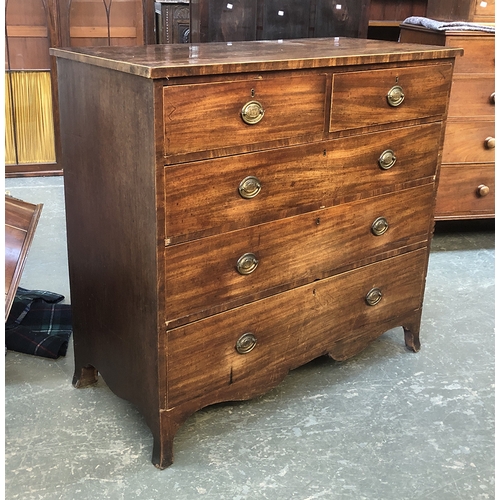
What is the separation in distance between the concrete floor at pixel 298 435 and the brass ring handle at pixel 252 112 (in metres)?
0.97

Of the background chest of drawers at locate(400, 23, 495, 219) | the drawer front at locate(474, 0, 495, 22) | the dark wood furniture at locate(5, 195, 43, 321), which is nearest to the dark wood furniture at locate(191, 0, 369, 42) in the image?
the background chest of drawers at locate(400, 23, 495, 219)

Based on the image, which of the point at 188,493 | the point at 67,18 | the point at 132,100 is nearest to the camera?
the point at 132,100

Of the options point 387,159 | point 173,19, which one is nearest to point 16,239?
point 387,159

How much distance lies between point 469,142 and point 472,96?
0.23 metres

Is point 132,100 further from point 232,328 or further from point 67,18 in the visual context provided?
point 67,18

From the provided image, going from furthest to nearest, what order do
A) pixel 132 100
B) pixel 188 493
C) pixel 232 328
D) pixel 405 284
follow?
1. pixel 405 284
2. pixel 232 328
3. pixel 188 493
4. pixel 132 100

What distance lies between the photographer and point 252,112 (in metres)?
1.82

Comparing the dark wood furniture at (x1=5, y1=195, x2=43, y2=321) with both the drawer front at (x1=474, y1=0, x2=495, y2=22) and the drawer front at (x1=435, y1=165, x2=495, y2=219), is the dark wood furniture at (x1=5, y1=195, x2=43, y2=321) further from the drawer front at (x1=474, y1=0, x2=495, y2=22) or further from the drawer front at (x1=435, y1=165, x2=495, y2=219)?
the drawer front at (x1=474, y1=0, x2=495, y2=22)

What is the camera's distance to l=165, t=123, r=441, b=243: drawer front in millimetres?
1790

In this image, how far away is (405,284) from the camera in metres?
2.52

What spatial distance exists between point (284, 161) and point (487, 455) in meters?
1.09

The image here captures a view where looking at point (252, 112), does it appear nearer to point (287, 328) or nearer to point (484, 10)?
point (287, 328)

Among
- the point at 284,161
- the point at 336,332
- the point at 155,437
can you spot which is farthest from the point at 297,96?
the point at 155,437

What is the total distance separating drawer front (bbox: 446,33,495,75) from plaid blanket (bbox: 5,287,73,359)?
216cm
